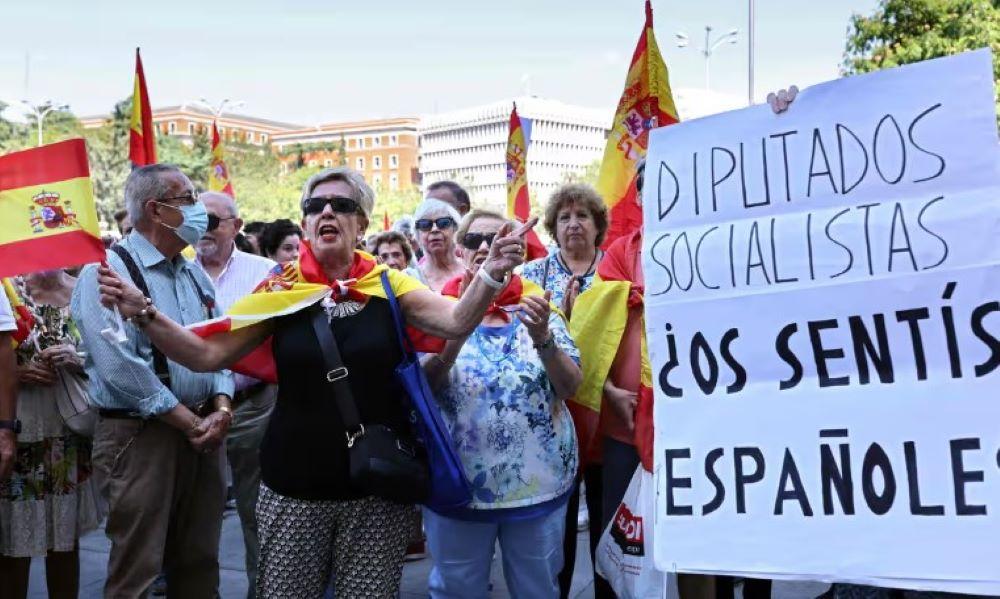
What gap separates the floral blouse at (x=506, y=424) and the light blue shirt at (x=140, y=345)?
103cm

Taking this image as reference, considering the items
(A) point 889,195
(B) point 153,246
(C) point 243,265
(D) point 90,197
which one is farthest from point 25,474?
(A) point 889,195

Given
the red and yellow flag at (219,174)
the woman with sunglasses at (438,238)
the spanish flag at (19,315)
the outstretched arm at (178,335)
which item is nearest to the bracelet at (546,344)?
the outstretched arm at (178,335)

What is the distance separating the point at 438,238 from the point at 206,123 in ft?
400

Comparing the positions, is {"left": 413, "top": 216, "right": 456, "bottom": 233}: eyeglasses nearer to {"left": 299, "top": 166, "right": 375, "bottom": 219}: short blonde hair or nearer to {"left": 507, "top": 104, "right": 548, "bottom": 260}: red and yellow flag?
{"left": 299, "top": 166, "right": 375, "bottom": 219}: short blonde hair

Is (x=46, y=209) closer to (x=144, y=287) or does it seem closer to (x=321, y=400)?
(x=144, y=287)

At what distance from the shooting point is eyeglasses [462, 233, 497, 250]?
149 inches

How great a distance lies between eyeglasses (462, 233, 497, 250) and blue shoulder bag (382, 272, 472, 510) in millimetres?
622

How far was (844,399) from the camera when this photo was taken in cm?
250

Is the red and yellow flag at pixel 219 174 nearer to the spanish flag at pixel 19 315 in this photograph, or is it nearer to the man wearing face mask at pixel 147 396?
the spanish flag at pixel 19 315

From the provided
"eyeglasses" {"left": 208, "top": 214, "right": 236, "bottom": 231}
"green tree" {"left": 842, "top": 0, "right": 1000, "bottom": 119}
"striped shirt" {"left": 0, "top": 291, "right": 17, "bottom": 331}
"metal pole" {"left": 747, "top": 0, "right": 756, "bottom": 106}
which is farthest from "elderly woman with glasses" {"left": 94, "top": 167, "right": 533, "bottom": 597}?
"metal pole" {"left": 747, "top": 0, "right": 756, "bottom": 106}

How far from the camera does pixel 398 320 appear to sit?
10.5ft

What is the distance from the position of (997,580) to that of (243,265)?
4.13m

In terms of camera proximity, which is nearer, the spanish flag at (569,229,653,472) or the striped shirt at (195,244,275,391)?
the spanish flag at (569,229,653,472)

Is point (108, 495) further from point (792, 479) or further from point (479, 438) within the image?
point (792, 479)
